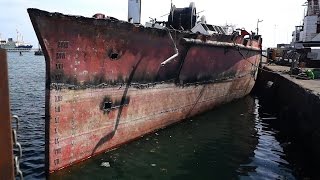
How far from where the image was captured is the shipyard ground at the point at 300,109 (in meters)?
8.47

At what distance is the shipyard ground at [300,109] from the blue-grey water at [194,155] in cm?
42

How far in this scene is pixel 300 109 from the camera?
10344mm

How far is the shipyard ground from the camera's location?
847cm

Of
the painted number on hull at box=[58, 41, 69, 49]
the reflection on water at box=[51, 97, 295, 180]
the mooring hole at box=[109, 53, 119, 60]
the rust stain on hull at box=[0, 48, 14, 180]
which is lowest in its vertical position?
the reflection on water at box=[51, 97, 295, 180]

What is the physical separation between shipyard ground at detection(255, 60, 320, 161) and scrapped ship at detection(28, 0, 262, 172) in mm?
3096

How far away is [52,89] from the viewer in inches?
280

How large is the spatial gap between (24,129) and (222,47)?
7.73 m

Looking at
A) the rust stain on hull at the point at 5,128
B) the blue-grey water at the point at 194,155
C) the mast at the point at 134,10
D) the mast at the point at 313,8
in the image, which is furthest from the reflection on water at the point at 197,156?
the mast at the point at 313,8

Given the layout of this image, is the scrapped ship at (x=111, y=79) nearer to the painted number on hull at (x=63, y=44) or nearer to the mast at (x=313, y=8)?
the painted number on hull at (x=63, y=44)

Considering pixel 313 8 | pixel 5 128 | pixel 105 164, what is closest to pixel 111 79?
pixel 105 164

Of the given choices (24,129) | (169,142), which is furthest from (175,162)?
(24,129)

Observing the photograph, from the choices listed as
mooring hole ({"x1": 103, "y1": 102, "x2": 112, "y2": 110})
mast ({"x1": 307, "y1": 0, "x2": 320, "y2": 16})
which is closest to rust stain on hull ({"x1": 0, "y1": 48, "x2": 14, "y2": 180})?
mooring hole ({"x1": 103, "y1": 102, "x2": 112, "y2": 110})

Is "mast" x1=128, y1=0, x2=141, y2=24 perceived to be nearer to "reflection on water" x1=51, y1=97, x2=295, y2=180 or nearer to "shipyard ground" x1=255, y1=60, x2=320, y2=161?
"reflection on water" x1=51, y1=97, x2=295, y2=180

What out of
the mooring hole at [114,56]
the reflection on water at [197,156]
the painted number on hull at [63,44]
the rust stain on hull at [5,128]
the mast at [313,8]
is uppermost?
the mast at [313,8]
